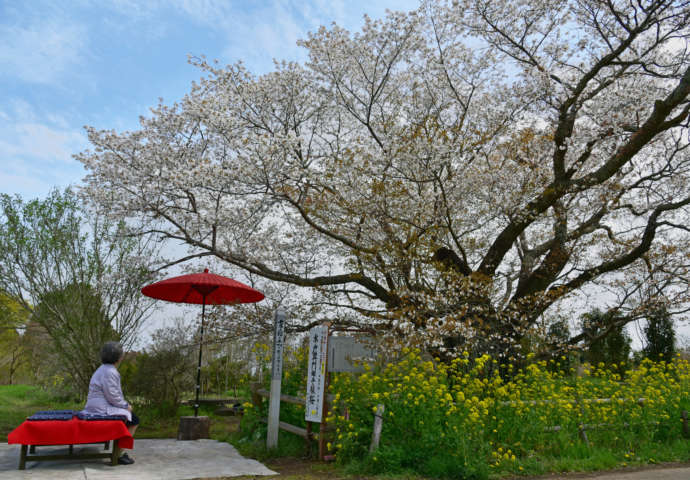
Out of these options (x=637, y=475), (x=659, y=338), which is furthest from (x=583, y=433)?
(x=659, y=338)

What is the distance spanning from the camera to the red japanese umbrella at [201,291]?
6781 millimetres

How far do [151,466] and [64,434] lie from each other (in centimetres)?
89

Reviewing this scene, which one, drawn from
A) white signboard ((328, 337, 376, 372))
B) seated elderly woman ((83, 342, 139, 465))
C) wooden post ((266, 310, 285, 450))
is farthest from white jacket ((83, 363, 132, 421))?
white signboard ((328, 337, 376, 372))

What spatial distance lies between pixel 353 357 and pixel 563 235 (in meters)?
6.31

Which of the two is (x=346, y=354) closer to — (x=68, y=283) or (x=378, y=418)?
(x=378, y=418)

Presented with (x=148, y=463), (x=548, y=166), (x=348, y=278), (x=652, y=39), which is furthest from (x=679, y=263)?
(x=148, y=463)

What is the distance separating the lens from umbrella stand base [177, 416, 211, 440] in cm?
654

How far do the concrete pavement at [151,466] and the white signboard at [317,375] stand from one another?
2.33 feet

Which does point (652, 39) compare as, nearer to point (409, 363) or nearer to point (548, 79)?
point (548, 79)

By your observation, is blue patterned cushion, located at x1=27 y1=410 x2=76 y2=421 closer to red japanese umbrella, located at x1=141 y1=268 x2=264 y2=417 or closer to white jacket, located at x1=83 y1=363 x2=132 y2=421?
white jacket, located at x1=83 y1=363 x2=132 y2=421

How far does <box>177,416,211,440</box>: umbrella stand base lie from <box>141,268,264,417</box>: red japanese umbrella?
0.14 m

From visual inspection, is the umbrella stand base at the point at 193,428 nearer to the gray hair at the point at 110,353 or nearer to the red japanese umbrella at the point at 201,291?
the red japanese umbrella at the point at 201,291

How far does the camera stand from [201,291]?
7367 mm

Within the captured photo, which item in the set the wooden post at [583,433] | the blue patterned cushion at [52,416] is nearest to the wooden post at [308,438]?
the blue patterned cushion at [52,416]
